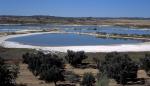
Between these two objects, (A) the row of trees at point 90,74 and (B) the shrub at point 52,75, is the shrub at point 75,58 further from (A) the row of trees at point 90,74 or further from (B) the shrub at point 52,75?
(B) the shrub at point 52,75

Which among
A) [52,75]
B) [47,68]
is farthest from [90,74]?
[47,68]

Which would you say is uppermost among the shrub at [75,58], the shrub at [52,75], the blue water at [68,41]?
the shrub at [52,75]

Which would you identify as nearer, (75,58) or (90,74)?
(90,74)

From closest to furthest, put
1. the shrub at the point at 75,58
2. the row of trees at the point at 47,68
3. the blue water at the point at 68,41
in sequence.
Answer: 1. the row of trees at the point at 47,68
2. the shrub at the point at 75,58
3. the blue water at the point at 68,41

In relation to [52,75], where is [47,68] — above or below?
above

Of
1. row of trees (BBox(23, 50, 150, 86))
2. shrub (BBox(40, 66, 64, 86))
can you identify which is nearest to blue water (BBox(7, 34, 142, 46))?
row of trees (BBox(23, 50, 150, 86))

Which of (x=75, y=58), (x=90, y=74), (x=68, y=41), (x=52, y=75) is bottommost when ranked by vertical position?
(x=68, y=41)

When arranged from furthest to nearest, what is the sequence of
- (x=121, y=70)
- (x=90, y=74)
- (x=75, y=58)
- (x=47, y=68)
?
(x=75, y=58), (x=47, y=68), (x=121, y=70), (x=90, y=74)

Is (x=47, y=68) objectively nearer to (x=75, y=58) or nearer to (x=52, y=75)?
(x=52, y=75)

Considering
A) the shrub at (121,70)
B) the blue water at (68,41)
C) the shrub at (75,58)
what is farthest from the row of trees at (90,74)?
the blue water at (68,41)

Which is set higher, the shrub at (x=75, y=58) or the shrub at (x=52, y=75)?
the shrub at (x=52, y=75)

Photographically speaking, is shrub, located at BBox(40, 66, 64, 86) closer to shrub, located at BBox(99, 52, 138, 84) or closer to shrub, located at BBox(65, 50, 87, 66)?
shrub, located at BBox(99, 52, 138, 84)

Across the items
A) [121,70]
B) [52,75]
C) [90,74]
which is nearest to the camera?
[90,74]

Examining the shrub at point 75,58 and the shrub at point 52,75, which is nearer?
the shrub at point 52,75
